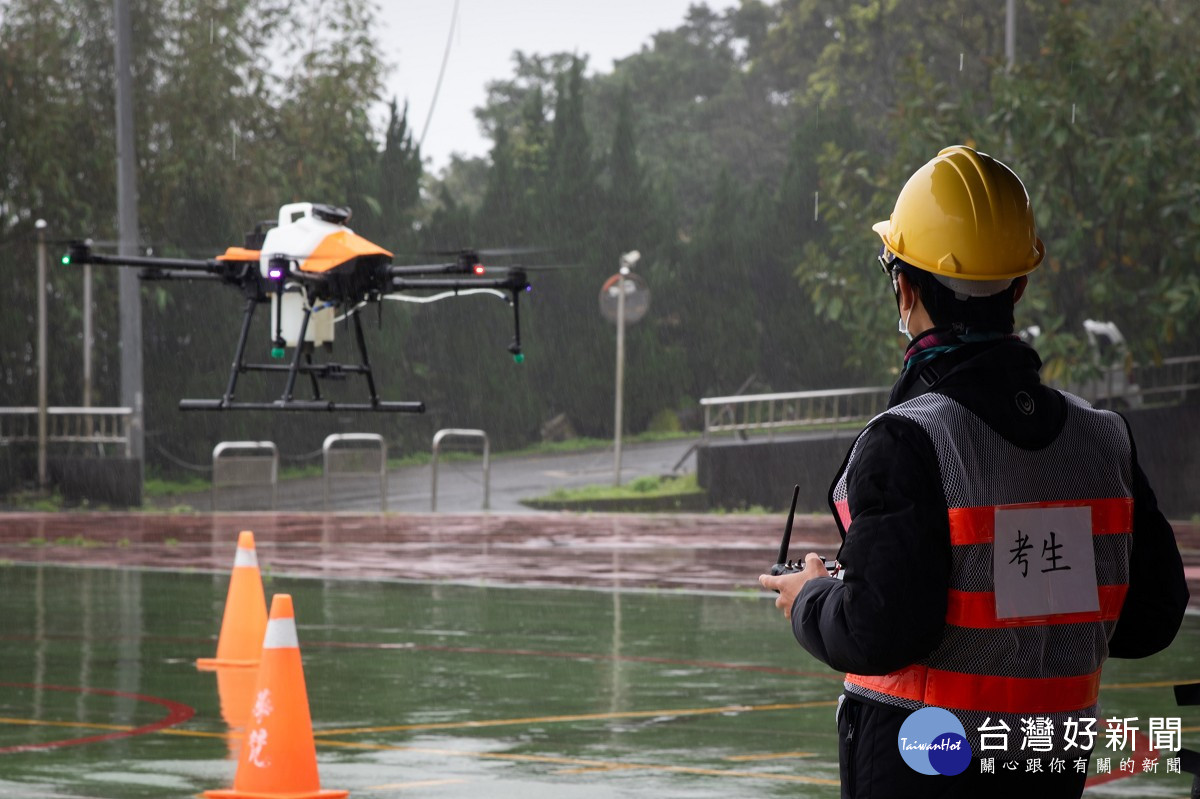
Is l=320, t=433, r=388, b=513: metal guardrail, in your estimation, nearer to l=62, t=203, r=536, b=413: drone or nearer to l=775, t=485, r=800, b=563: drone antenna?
l=62, t=203, r=536, b=413: drone

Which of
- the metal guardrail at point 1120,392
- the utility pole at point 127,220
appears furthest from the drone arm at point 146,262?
the metal guardrail at point 1120,392

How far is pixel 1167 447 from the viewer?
26203 millimetres

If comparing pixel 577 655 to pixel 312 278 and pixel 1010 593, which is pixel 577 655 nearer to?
pixel 312 278

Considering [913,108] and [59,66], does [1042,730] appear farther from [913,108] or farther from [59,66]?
[59,66]

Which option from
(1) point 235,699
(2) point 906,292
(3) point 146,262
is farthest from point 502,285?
(2) point 906,292

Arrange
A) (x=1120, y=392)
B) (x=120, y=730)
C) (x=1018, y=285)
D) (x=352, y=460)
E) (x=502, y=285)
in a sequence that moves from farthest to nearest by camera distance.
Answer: (x=352, y=460) → (x=1120, y=392) → (x=502, y=285) → (x=120, y=730) → (x=1018, y=285)

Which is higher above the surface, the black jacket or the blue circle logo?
the black jacket

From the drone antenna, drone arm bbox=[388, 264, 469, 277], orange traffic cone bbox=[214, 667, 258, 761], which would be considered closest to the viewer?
the drone antenna

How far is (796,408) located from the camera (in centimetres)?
2986

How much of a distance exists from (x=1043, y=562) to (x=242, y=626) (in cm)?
893

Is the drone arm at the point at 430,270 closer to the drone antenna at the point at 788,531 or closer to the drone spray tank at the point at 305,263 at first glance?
the drone spray tank at the point at 305,263

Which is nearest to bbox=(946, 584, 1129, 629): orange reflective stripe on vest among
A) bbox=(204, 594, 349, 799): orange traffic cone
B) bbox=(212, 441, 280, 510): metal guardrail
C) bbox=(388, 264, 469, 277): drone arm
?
bbox=(204, 594, 349, 799): orange traffic cone

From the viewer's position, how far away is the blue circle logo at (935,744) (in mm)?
3076

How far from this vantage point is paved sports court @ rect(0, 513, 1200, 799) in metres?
8.04
